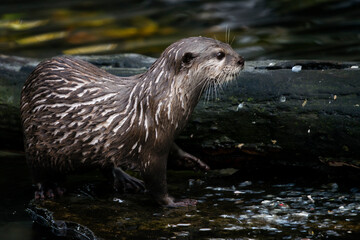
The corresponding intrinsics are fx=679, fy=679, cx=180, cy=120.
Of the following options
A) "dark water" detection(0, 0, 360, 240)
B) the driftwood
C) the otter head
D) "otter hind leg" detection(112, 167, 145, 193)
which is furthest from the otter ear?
"otter hind leg" detection(112, 167, 145, 193)

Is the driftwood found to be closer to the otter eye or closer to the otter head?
the otter head

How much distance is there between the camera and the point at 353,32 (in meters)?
10.1

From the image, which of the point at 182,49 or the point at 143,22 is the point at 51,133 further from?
the point at 143,22

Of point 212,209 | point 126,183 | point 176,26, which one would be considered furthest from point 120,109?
point 176,26

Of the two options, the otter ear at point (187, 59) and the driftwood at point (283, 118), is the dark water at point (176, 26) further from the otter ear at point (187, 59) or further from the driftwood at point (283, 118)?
the otter ear at point (187, 59)

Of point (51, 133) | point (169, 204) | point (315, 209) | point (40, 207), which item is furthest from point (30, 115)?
point (315, 209)

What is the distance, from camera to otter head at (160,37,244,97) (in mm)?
4629

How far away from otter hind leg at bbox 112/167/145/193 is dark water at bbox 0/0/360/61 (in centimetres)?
→ 411

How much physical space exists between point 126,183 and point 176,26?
19.5 ft

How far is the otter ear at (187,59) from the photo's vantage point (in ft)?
15.1

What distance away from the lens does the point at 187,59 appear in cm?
462

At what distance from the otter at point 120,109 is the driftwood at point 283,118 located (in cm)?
31

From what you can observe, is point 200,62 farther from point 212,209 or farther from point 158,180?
point 212,209

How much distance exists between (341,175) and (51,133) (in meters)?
2.19
